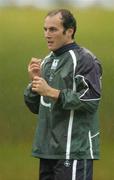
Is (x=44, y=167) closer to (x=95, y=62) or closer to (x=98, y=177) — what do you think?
(x=95, y=62)

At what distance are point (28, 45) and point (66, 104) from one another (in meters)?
1.36

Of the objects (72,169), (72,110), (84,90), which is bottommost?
(72,169)

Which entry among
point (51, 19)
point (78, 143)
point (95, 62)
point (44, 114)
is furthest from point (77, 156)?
point (51, 19)

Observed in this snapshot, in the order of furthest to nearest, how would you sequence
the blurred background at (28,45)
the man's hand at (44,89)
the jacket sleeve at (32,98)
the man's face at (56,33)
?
the blurred background at (28,45) → the jacket sleeve at (32,98) → the man's face at (56,33) → the man's hand at (44,89)

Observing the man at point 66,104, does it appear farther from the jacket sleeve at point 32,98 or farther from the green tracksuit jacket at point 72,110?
the jacket sleeve at point 32,98

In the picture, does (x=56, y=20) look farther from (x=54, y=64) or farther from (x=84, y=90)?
(x=84, y=90)

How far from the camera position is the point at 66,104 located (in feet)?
10.3

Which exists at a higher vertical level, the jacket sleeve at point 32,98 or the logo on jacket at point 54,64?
the logo on jacket at point 54,64

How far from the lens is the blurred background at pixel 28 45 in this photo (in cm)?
439

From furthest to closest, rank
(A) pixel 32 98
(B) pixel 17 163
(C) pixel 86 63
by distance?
(B) pixel 17 163 < (A) pixel 32 98 < (C) pixel 86 63

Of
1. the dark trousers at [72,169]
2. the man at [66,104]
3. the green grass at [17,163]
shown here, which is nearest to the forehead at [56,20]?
the man at [66,104]

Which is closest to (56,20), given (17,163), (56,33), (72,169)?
(56,33)

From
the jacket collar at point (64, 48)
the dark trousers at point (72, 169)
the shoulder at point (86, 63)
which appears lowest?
the dark trousers at point (72, 169)

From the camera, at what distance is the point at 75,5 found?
4387 millimetres
